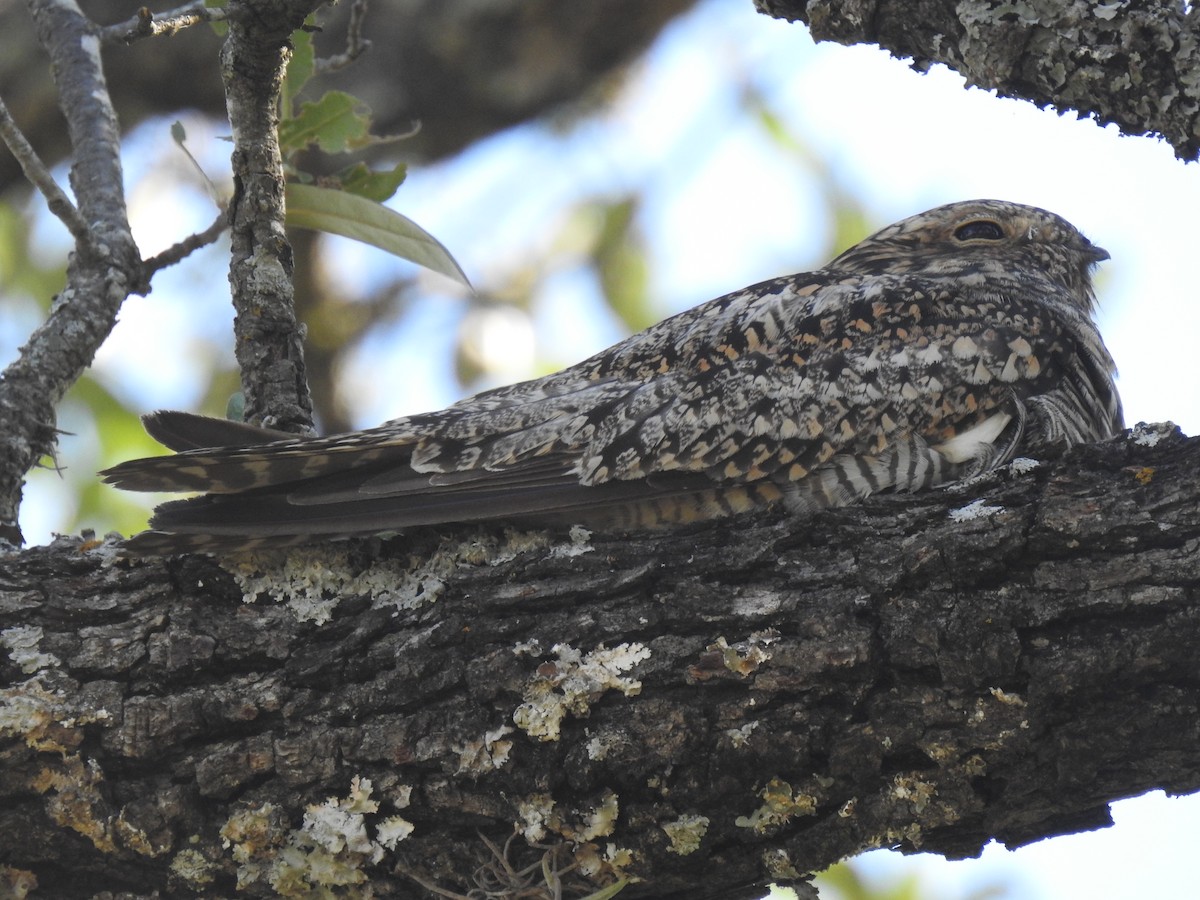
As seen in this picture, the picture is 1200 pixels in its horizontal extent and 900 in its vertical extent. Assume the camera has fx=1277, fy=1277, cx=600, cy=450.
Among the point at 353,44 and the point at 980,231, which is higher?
the point at 353,44

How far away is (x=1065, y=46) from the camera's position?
2238 mm

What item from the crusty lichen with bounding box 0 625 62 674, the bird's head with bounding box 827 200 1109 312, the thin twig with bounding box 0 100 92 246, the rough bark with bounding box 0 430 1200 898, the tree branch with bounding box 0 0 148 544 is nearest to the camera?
the rough bark with bounding box 0 430 1200 898

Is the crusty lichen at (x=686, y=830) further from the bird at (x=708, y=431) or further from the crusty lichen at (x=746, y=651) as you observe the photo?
the bird at (x=708, y=431)

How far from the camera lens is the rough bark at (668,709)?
2096 mm

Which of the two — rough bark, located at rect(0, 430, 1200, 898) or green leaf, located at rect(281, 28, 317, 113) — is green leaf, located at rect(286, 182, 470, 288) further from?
rough bark, located at rect(0, 430, 1200, 898)

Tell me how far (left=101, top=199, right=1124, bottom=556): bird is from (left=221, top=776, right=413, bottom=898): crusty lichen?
1.73ft

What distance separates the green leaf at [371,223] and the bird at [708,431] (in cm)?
36

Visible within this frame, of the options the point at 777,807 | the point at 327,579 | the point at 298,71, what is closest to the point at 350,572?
the point at 327,579

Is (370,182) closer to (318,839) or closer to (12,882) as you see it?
(318,839)

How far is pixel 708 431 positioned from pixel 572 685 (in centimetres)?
75

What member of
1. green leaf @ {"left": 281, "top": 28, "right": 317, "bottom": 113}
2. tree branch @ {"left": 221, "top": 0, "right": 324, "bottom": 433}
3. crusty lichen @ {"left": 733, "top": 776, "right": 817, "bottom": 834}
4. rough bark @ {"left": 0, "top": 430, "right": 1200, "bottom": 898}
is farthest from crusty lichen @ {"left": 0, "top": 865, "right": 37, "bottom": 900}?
green leaf @ {"left": 281, "top": 28, "right": 317, "bottom": 113}

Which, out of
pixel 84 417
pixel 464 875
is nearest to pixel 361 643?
pixel 464 875

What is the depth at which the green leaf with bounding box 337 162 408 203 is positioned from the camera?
3.23 metres

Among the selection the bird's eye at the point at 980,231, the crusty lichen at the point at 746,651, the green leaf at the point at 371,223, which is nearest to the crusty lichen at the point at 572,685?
the crusty lichen at the point at 746,651
